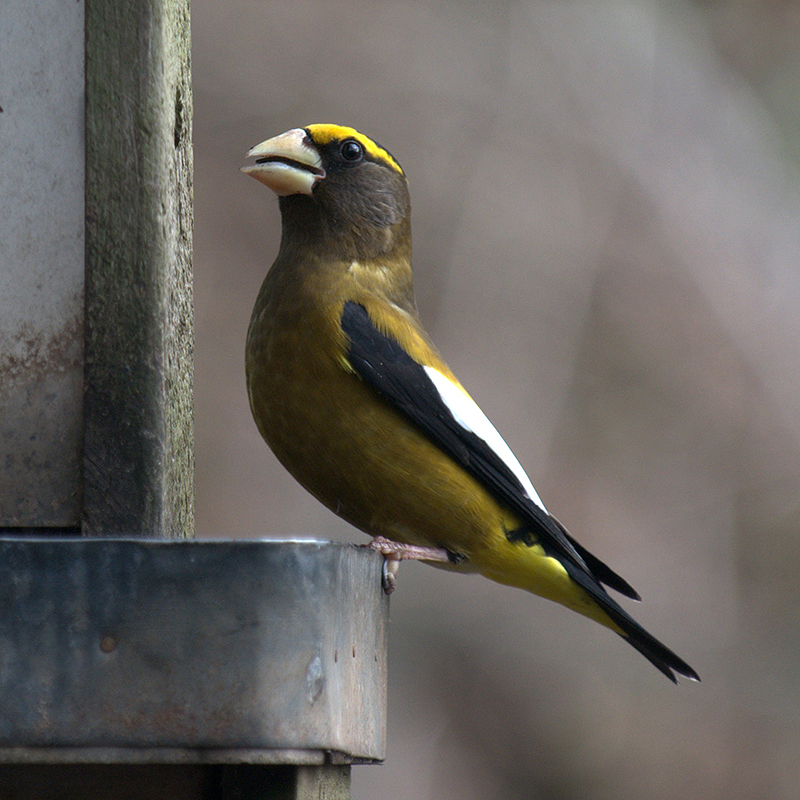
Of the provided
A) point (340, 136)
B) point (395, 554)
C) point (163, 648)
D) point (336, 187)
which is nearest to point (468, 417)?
point (395, 554)

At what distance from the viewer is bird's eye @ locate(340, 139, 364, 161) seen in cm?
325

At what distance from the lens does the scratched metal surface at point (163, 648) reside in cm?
159

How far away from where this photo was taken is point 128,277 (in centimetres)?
218

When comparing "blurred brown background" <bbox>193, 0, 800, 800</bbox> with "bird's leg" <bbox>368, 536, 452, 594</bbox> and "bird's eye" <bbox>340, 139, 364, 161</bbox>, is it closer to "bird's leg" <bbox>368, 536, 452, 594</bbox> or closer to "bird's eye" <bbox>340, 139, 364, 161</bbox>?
"bird's eye" <bbox>340, 139, 364, 161</bbox>

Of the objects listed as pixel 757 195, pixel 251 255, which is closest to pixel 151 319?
pixel 251 255

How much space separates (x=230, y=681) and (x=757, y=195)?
5371 mm

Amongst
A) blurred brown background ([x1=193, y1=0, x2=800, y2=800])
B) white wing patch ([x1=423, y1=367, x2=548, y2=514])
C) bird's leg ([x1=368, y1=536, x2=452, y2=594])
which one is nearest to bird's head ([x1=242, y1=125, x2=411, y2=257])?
white wing patch ([x1=423, y1=367, x2=548, y2=514])

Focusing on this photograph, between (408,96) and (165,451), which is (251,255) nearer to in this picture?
(408,96)

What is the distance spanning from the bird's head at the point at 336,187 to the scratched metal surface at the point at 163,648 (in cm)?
154

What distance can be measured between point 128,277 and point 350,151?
1.20 m

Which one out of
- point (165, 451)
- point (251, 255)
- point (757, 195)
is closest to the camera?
point (165, 451)

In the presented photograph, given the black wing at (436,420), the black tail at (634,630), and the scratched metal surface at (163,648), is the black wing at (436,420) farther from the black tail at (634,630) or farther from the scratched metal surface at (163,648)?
the scratched metal surface at (163,648)

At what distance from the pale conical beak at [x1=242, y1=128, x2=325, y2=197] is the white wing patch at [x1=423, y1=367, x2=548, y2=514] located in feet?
1.88

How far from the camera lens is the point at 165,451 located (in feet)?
7.14
